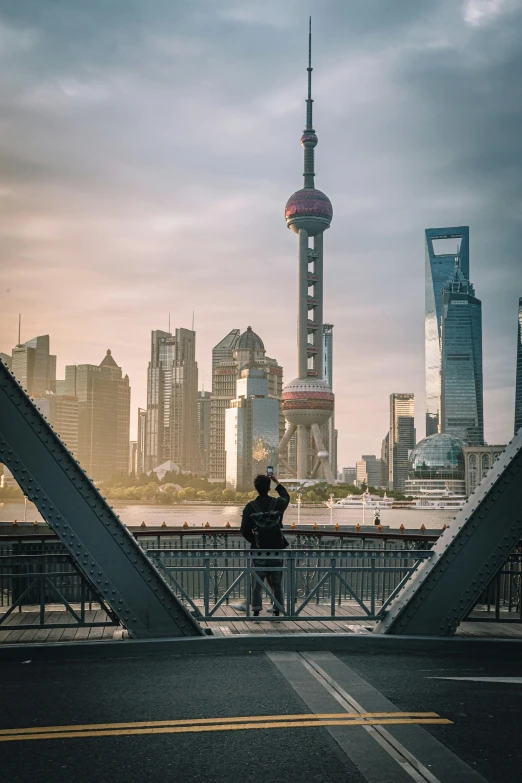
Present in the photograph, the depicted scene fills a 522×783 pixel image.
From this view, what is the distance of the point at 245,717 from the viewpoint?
724 centimetres

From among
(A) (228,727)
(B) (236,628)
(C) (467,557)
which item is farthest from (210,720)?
(C) (467,557)

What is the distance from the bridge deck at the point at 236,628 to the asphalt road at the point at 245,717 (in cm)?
86

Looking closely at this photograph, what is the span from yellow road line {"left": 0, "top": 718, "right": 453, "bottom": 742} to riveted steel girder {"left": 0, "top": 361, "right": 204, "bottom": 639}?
9.80 feet

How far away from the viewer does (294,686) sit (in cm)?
837

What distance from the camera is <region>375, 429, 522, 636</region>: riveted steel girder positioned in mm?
10148

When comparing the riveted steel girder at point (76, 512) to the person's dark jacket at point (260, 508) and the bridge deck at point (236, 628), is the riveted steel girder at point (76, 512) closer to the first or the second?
the bridge deck at point (236, 628)

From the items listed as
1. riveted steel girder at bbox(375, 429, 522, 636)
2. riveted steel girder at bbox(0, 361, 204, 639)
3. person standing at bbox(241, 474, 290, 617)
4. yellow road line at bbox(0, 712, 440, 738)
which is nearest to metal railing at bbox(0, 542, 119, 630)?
riveted steel girder at bbox(0, 361, 204, 639)

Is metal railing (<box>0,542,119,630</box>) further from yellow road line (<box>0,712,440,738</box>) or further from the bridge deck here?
yellow road line (<box>0,712,440,738</box>)

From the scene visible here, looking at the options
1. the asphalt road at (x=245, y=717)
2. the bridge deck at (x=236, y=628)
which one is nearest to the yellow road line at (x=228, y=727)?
the asphalt road at (x=245, y=717)

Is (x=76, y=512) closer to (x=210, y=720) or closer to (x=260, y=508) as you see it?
(x=260, y=508)

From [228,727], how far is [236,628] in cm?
428

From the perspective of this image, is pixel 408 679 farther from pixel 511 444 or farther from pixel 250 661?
pixel 511 444

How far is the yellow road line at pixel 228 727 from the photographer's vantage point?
6.71 metres

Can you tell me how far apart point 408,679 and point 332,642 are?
176 centimetres
